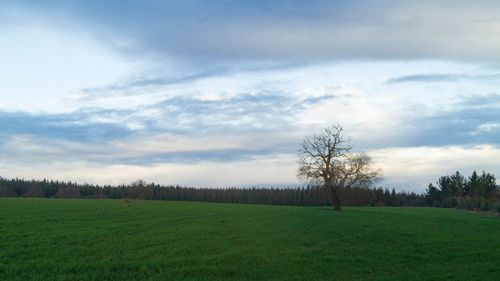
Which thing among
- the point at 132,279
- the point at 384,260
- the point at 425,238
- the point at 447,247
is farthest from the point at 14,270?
the point at 425,238

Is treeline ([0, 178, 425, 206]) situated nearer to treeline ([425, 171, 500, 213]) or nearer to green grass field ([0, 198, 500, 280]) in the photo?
treeline ([425, 171, 500, 213])

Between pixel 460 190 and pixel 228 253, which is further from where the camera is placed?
pixel 460 190

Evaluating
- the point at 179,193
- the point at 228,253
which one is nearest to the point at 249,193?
the point at 179,193

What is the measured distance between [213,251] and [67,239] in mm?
8312

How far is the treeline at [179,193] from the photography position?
145 metres

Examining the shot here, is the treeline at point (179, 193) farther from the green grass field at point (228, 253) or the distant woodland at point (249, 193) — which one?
the green grass field at point (228, 253)

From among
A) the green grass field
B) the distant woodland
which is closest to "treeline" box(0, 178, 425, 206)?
the distant woodland

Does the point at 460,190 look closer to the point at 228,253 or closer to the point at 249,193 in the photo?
the point at 249,193

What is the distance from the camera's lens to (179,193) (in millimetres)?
170000

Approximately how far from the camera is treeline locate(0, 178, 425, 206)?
5709 inches

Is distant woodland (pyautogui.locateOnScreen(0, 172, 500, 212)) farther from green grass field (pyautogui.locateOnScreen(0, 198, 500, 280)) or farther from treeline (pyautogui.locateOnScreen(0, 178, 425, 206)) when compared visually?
green grass field (pyautogui.locateOnScreen(0, 198, 500, 280))

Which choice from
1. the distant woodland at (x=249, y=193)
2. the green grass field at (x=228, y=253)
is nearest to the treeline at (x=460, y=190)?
the distant woodland at (x=249, y=193)

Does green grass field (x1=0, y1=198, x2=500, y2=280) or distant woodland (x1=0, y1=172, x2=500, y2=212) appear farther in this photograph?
distant woodland (x1=0, y1=172, x2=500, y2=212)

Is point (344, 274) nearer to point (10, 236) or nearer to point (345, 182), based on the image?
point (10, 236)
